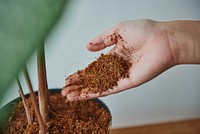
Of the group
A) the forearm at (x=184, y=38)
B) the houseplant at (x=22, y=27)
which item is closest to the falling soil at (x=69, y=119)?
the forearm at (x=184, y=38)

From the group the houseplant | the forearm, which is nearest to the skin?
the forearm

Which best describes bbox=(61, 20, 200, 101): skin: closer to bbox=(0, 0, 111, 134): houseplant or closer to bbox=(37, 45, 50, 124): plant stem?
bbox=(37, 45, 50, 124): plant stem

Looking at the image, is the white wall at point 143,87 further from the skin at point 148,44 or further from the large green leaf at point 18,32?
the large green leaf at point 18,32

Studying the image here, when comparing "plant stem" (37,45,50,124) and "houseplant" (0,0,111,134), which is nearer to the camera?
"houseplant" (0,0,111,134)

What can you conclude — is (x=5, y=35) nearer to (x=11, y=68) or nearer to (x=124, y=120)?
(x=11, y=68)

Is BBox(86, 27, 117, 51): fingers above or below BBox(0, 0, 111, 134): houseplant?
above

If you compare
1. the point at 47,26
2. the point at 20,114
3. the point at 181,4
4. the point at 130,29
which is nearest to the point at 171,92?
the point at 181,4
